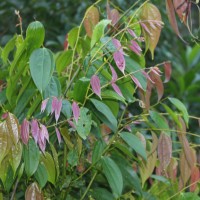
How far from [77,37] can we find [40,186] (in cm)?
36

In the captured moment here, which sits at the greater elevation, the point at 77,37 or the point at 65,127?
the point at 77,37

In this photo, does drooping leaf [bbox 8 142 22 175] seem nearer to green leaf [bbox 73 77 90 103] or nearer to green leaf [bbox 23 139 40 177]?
green leaf [bbox 23 139 40 177]

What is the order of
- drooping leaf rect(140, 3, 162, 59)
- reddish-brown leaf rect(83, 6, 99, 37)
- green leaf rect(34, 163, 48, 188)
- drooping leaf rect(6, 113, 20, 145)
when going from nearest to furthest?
1. drooping leaf rect(6, 113, 20, 145)
2. green leaf rect(34, 163, 48, 188)
3. drooping leaf rect(140, 3, 162, 59)
4. reddish-brown leaf rect(83, 6, 99, 37)

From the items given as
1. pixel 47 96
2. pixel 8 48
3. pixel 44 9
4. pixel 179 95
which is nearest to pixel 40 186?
pixel 47 96

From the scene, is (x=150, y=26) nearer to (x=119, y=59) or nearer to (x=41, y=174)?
(x=119, y=59)

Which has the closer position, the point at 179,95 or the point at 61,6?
the point at 61,6


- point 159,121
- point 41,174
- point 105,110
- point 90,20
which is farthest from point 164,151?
point 90,20

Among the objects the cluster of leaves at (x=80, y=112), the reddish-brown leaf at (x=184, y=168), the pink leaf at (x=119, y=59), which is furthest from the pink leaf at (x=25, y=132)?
the reddish-brown leaf at (x=184, y=168)

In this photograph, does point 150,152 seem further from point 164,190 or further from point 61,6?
point 61,6

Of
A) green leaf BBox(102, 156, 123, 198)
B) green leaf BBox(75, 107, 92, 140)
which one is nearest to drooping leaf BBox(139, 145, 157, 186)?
green leaf BBox(102, 156, 123, 198)

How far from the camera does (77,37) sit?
139 cm

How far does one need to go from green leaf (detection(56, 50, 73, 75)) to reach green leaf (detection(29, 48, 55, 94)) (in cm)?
17

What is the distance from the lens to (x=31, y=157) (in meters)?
1.21

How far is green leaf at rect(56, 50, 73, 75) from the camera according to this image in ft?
4.61
